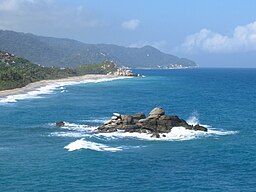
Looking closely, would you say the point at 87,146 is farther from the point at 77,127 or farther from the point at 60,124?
the point at 60,124

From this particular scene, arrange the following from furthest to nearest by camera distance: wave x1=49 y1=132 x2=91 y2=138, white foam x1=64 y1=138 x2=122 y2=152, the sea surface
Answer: wave x1=49 y1=132 x2=91 y2=138 < white foam x1=64 y1=138 x2=122 y2=152 < the sea surface

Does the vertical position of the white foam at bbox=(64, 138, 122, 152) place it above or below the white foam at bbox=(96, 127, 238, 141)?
above

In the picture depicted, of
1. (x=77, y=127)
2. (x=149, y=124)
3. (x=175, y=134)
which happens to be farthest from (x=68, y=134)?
(x=175, y=134)

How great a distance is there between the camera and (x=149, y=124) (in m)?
75.9

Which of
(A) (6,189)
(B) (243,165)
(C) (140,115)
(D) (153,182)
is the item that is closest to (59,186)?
(A) (6,189)

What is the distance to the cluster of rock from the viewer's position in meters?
75.2

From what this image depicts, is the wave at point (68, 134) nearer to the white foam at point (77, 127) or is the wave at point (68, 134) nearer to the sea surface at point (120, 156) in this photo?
the sea surface at point (120, 156)

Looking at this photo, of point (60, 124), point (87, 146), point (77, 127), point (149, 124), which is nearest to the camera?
point (87, 146)

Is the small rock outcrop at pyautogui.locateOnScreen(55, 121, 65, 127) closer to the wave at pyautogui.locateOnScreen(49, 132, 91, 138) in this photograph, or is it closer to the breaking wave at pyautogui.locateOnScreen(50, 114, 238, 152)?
the breaking wave at pyautogui.locateOnScreen(50, 114, 238, 152)

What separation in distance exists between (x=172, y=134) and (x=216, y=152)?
13.2 meters

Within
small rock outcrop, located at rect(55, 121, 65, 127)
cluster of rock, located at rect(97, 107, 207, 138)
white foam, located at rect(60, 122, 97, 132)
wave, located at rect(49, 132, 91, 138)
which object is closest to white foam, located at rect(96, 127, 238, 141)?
cluster of rock, located at rect(97, 107, 207, 138)

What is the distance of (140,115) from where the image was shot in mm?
80750

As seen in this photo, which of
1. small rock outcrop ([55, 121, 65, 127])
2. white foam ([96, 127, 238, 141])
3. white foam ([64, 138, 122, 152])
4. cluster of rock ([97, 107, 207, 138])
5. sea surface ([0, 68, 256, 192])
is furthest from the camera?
small rock outcrop ([55, 121, 65, 127])

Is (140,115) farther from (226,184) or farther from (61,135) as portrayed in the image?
(226,184)
